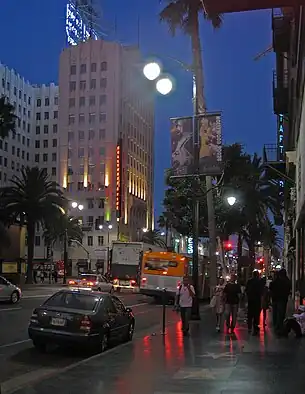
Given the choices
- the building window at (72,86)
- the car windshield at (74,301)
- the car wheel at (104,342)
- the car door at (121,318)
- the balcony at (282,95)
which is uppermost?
the building window at (72,86)

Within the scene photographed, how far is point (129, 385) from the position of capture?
8594mm

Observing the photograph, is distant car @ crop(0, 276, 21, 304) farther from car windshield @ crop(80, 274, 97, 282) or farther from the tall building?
the tall building

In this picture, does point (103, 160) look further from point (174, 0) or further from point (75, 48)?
point (174, 0)

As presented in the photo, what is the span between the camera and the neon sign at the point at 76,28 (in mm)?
122562

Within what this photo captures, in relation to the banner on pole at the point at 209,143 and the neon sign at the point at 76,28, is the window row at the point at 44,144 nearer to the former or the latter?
the neon sign at the point at 76,28

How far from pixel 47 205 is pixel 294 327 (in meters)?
45.7

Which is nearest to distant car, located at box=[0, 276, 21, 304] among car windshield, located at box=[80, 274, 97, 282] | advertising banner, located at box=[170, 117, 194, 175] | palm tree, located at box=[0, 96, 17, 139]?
car windshield, located at box=[80, 274, 97, 282]

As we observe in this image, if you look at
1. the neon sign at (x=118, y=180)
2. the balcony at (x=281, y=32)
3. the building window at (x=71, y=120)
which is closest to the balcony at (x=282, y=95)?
the balcony at (x=281, y=32)

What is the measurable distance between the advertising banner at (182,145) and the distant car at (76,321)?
22.2 ft

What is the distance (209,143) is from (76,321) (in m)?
8.98

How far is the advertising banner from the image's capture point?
64.4ft

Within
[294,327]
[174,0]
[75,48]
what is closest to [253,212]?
[174,0]

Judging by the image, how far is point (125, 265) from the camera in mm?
46531

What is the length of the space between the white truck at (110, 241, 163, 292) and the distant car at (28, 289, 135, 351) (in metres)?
32.2
